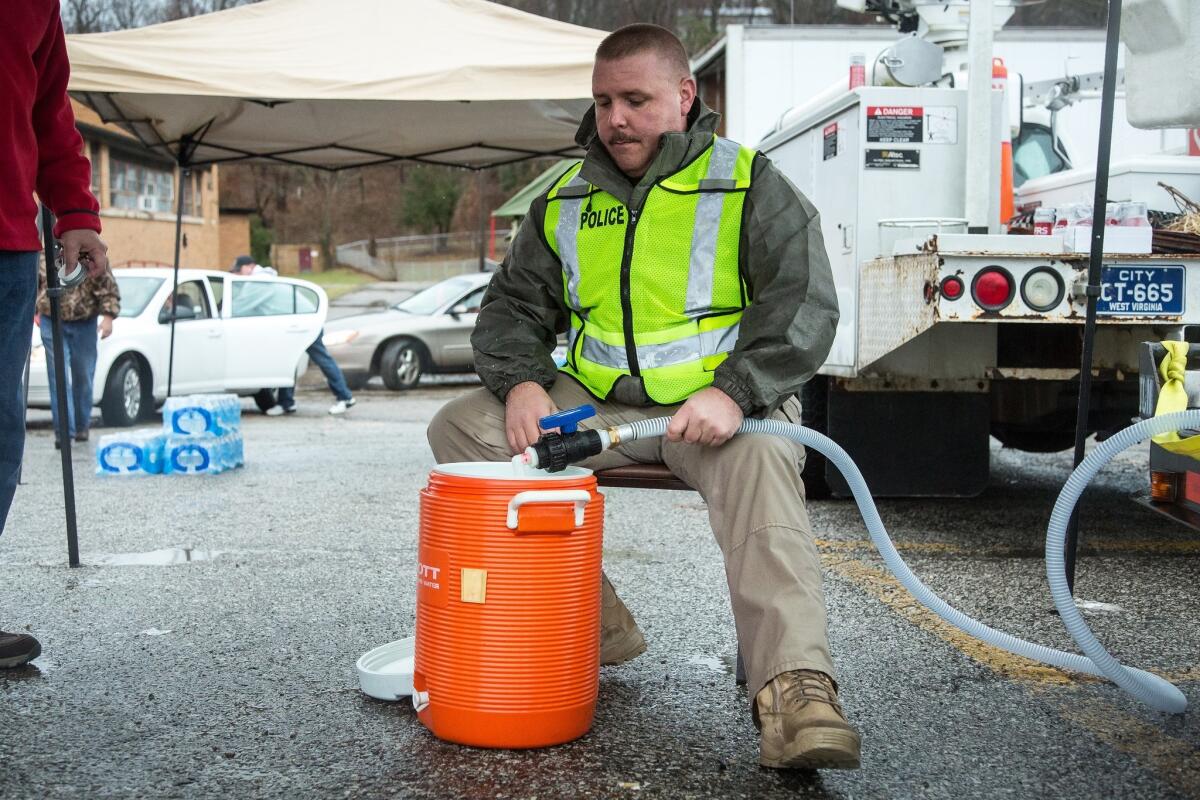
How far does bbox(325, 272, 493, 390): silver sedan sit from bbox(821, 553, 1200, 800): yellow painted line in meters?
12.1

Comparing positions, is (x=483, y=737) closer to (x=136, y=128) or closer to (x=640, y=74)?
(x=640, y=74)

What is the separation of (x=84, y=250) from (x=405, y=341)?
12.6 m

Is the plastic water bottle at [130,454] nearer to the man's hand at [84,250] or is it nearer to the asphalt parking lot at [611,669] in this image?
the asphalt parking lot at [611,669]

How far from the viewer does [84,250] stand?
3779 mm

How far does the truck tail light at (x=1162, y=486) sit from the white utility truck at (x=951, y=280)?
1.73 m

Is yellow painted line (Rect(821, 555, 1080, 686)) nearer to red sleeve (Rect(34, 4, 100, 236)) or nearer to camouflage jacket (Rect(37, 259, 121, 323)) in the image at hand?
red sleeve (Rect(34, 4, 100, 236))

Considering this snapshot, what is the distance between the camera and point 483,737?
9.01 ft


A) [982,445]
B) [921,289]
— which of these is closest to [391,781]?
[921,289]

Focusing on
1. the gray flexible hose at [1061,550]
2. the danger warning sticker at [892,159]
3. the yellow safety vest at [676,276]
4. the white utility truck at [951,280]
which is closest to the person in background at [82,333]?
the white utility truck at [951,280]

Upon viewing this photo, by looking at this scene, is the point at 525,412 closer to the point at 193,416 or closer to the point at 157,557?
the point at 157,557

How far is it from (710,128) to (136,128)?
7436 mm

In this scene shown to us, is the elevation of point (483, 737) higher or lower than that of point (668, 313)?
lower

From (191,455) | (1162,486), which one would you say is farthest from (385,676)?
(191,455)

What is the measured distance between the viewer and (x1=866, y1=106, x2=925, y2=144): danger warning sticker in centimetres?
567
